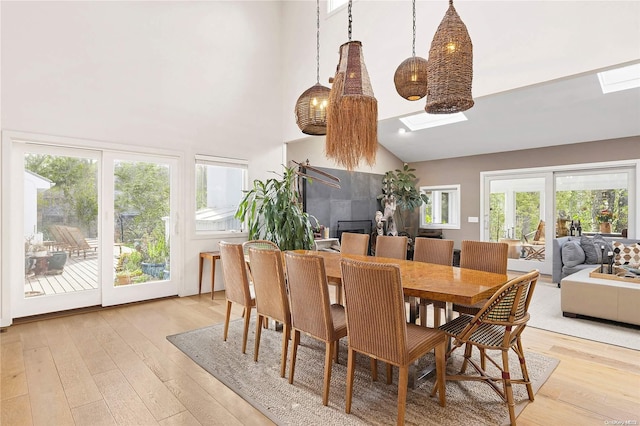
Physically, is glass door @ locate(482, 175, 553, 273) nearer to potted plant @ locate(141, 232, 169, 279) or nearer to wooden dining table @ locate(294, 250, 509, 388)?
wooden dining table @ locate(294, 250, 509, 388)

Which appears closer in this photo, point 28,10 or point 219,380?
point 219,380

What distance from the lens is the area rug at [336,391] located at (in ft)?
6.41

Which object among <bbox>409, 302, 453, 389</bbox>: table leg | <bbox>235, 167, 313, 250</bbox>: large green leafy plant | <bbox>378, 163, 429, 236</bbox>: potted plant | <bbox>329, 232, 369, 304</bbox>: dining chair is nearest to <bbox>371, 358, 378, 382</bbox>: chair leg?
<bbox>409, 302, 453, 389</bbox>: table leg

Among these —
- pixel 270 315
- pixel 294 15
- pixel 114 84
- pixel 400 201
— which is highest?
pixel 294 15

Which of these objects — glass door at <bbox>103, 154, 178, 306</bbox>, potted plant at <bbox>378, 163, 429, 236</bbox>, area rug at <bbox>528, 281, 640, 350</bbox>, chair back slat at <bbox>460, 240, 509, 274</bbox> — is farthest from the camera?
potted plant at <bbox>378, 163, 429, 236</bbox>

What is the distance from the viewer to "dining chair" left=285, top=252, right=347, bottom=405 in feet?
6.70

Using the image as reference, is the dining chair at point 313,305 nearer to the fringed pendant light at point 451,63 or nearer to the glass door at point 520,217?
the fringed pendant light at point 451,63

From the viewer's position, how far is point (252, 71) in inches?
212

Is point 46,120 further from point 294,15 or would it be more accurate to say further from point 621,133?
point 621,133

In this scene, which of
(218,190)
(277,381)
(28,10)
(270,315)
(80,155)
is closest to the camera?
(277,381)

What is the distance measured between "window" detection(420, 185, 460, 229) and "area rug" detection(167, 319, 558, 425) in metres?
5.08

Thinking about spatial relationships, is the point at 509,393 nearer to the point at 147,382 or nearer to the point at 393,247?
the point at 393,247

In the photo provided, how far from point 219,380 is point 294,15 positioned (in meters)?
5.35

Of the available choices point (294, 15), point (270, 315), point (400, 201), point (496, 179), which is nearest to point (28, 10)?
point (294, 15)
